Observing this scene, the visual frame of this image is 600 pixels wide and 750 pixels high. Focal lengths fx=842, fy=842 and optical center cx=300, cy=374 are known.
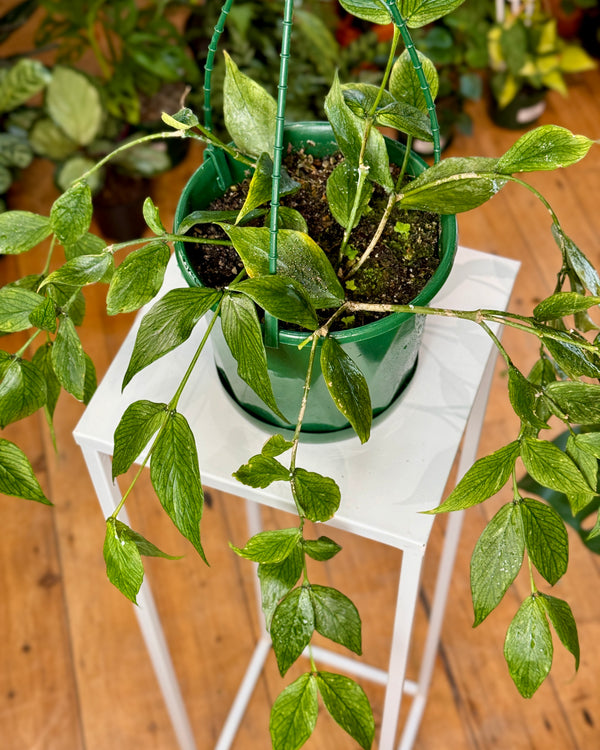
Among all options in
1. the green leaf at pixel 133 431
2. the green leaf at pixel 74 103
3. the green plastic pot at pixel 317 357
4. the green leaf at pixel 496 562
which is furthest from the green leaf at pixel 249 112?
the green leaf at pixel 74 103

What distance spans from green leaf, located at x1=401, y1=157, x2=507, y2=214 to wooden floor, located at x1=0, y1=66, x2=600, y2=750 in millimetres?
922

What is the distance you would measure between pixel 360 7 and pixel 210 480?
39cm

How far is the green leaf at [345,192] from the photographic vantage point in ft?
2.04

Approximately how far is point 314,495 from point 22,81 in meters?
1.38

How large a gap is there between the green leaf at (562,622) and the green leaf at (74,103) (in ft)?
4.53

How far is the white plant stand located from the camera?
687mm

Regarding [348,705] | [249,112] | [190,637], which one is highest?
[249,112]

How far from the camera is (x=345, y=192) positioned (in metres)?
0.63

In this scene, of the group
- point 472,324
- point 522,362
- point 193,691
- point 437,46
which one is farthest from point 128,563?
point 437,46

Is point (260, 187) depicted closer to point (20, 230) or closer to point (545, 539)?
point (20, 230)

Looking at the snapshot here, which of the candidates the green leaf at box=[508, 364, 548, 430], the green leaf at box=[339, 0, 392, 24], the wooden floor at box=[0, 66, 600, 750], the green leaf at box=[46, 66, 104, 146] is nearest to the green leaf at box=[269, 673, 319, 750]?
the green leaf at box=[508, 364, 548, 430]

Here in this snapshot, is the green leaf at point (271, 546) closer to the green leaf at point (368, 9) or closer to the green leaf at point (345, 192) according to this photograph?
the green leaf at point (345, 192)

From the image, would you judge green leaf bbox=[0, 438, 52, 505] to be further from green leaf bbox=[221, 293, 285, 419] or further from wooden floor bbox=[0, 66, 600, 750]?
wooden floor bbox=[0, 66, 600, 750]

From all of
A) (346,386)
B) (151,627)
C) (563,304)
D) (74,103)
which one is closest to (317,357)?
(346,386)
